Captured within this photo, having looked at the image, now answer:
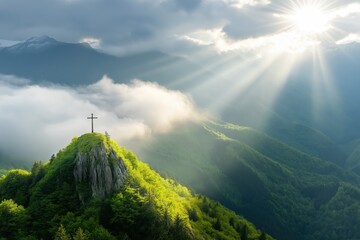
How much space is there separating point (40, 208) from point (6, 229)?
972 centimetres

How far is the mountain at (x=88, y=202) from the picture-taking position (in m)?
96.9

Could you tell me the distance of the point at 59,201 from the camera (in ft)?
343

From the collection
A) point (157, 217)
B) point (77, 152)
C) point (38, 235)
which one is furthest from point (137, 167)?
point (38, 235)

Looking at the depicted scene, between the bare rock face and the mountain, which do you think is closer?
the mountain

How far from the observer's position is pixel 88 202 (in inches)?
4070

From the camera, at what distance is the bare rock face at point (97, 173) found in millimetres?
107000

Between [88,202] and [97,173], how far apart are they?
8.53m

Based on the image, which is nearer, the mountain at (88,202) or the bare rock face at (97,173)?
the mountain at (88,202)

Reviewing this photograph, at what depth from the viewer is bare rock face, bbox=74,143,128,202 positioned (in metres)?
107

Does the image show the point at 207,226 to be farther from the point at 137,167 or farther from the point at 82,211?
the point at 82,211

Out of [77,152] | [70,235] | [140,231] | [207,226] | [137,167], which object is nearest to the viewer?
[70,235]

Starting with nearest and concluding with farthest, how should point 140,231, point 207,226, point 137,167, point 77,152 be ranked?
1. point 140,231
2. point 77,152
3. point 137,167
4. point 207,226

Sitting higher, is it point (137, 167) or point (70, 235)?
point (137, 167)

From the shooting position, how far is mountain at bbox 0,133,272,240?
318ft
